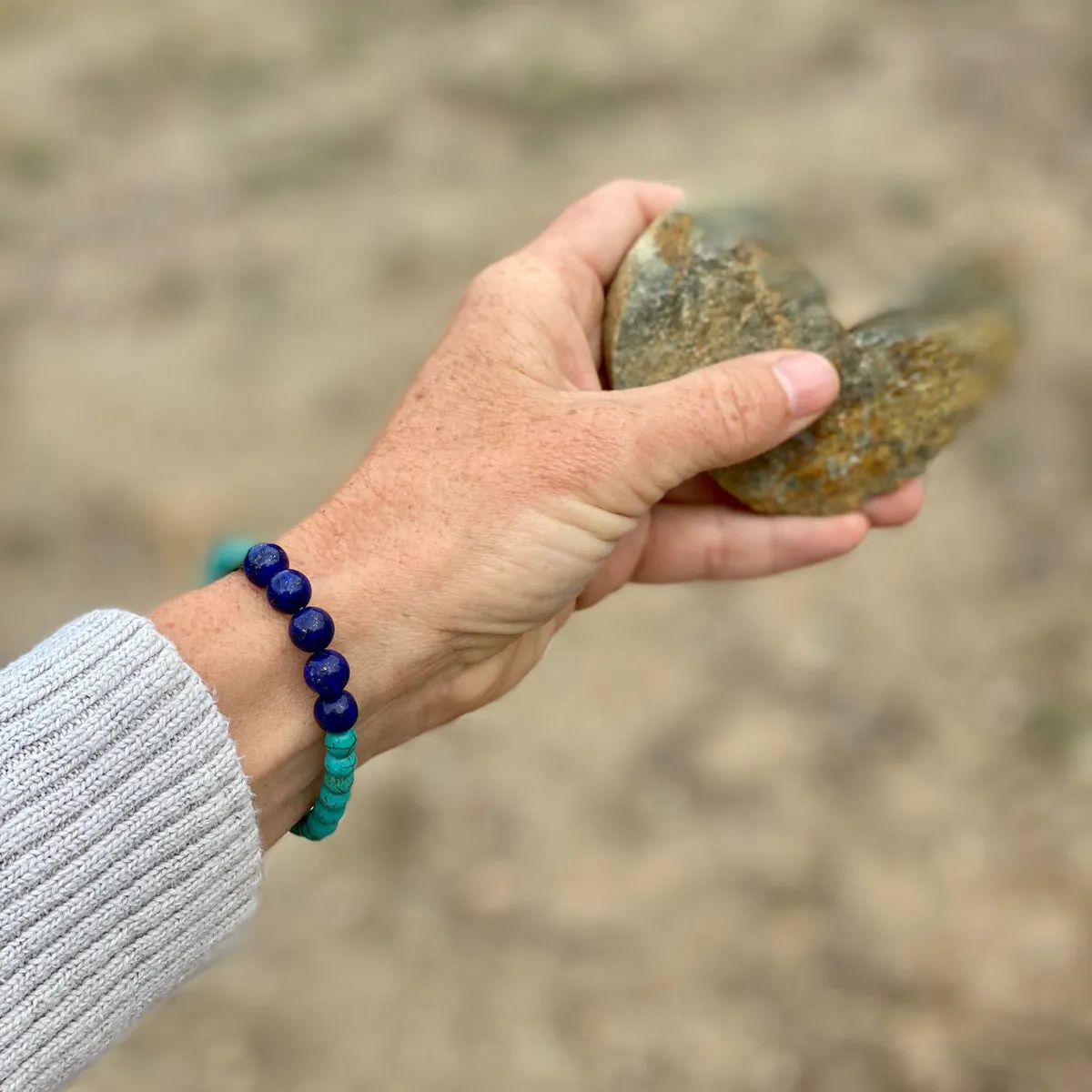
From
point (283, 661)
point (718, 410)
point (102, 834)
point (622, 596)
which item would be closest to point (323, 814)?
point (283, 661)

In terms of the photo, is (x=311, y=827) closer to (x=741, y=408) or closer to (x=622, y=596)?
(x=741, y=408)

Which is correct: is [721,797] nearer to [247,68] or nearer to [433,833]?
[433,833]

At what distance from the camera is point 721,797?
9.73 feet

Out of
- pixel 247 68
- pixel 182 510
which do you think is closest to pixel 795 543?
pixel 182 510

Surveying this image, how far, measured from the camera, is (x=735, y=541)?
2057mm

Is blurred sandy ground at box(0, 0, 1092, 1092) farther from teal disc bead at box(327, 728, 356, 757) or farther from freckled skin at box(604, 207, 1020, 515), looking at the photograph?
teal disc bead at box(327, 728, 356, 757)

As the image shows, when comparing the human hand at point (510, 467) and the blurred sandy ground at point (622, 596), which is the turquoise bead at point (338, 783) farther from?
the blurred sandy ground at point (622, 596)

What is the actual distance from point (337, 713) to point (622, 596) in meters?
1.97

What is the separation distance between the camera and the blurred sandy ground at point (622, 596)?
106 inches

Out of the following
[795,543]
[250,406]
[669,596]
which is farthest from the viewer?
[250,406]

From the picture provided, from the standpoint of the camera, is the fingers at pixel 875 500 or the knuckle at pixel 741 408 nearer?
the knuckle at pixel 741 408

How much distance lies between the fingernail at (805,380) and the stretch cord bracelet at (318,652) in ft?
2.43

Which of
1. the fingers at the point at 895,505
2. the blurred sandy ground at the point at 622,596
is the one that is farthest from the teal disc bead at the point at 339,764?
the blurred sandy ground at the point at 622,596

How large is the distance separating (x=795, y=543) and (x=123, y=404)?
267 cm
